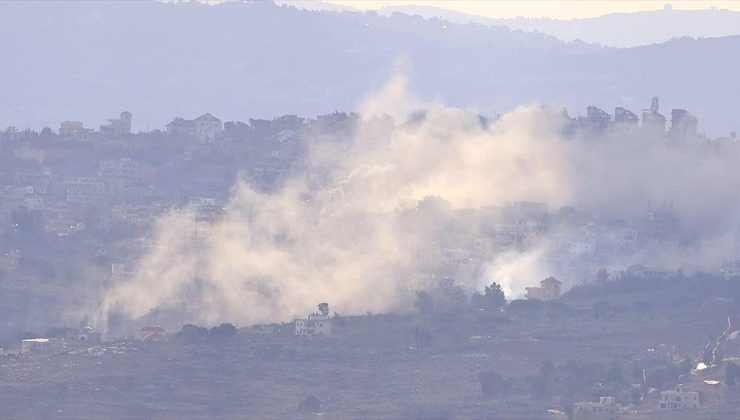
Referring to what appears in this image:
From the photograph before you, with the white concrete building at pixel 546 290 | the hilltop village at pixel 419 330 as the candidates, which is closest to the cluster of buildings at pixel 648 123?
the hilltop village at pixel 419 330

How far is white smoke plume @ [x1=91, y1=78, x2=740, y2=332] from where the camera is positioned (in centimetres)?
9975

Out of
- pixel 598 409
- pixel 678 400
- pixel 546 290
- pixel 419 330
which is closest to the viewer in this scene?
pixel 598 409

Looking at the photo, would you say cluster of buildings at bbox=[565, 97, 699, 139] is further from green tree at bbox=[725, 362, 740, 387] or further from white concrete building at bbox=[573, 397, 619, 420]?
white concrete building at bbox=[573, 397, 619, 420]

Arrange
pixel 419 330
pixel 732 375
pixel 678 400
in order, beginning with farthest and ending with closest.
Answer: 1. pixel 419 330
2. pixel 732 375
3. pixel 678 400

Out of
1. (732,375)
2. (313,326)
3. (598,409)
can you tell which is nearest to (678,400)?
(598,409)

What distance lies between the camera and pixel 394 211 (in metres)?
112

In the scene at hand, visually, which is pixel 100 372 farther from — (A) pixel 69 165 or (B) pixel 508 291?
(A) pixel 69 165

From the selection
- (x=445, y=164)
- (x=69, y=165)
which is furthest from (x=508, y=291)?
(x=69, y=165)

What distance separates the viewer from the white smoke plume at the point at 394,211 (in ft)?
327

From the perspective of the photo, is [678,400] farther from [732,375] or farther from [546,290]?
[546,290]

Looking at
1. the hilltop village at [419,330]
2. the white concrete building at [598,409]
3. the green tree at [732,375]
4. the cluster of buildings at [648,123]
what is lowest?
the white concrete building at [598,409]

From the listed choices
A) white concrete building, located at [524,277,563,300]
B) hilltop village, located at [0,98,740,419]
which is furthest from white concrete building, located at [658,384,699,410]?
white concrete building, located at [524,277,563,300]

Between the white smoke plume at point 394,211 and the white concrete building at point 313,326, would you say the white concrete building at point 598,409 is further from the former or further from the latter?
the white smoke plume at point 394,211

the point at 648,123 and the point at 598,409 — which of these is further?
the point at 648,123
